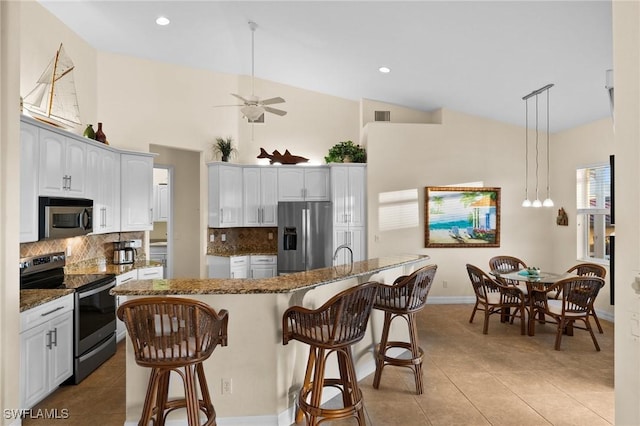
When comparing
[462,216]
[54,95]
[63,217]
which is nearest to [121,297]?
[63,217]

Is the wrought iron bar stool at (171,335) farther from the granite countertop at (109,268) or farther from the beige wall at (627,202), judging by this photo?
the granite countertop at (109,268)

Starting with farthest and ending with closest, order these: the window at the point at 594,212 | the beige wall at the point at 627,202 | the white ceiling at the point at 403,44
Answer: the window at the point at 594,212 < the white ceiling at the point at 403,44 < the beige wall at the point at 627,202

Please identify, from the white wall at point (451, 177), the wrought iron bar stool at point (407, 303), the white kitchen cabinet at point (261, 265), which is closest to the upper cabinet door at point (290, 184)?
the white kitchen cabinet at point (261, 265)

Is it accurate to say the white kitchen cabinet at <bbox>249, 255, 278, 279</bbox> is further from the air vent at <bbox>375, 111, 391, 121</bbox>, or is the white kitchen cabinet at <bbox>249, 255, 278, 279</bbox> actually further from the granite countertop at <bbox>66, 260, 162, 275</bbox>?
the air vent at <bbox>375, 111, 391, 121</bbox>

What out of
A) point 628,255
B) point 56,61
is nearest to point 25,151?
point 56,61

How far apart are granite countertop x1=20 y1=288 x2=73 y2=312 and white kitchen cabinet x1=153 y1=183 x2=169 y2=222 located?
4.60 meters

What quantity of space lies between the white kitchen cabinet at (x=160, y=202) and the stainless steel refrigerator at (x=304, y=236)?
2774 millimetres

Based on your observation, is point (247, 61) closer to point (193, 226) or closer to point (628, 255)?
point (193, 226)

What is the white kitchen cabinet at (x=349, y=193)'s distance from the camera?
6809 mm

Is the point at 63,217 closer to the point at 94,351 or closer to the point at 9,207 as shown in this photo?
the point at 9,207

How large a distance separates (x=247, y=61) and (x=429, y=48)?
301 cm

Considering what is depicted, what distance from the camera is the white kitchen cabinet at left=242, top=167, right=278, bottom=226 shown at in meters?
6.98

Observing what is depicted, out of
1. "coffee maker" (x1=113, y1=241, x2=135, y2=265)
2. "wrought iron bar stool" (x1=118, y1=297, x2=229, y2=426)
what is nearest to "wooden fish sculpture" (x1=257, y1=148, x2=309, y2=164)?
"coffee maker" (x1=113, y1=241, x2=135, y2=265)

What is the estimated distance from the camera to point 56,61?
4.09m
